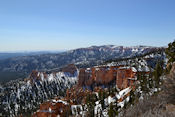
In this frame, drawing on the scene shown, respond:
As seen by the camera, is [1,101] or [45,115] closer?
[45,115]

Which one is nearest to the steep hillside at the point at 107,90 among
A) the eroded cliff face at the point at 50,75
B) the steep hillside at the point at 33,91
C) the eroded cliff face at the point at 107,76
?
the eroded cliff face at the point at 107,76

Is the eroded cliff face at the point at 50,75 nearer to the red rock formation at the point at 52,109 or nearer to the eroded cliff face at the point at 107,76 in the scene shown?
the eroded cliff face at the point at 107,76

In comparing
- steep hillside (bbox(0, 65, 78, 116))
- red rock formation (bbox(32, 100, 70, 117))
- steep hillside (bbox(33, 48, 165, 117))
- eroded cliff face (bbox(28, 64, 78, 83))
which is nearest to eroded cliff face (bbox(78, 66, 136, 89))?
steep hillside (bbox(33, 48, 165, 117))

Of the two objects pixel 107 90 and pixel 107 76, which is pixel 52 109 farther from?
pixel 107 76

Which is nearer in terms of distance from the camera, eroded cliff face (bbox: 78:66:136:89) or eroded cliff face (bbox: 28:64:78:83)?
eroded cliff face (bbox: 78:66:136:89)

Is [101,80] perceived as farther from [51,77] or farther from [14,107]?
[51,77]

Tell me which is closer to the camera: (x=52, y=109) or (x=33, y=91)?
(x=52, y=109)

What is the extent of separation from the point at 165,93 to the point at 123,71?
62.4 meters

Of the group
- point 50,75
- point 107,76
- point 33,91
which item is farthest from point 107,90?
point 50,75

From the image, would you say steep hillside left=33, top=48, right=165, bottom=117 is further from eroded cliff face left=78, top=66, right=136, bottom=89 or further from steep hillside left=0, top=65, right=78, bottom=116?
steep hillside left=0, top=65, right=78, bottom=116

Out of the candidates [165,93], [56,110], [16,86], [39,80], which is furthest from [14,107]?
[165,93]

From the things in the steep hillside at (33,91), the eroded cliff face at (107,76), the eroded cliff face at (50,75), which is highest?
the eroded cliff face at (107,76)

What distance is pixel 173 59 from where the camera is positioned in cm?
3183

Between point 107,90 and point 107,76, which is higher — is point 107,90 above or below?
below
